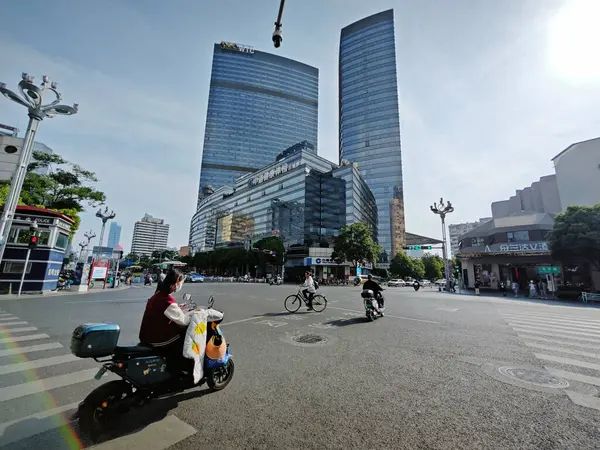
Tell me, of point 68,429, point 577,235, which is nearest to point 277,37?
point 68,429

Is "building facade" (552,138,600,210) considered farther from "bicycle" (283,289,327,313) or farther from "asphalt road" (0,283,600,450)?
"bicycle" (283,289,327,313)

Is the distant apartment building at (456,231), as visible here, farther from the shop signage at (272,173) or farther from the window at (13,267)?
the window at (13,267)

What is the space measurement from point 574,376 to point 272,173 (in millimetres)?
83937

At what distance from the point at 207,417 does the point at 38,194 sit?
37.1 m

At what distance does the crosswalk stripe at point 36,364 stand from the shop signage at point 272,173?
72.5 meters

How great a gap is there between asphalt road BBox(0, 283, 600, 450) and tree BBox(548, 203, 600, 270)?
2351 cm

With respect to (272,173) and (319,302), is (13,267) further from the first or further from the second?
(272,173)

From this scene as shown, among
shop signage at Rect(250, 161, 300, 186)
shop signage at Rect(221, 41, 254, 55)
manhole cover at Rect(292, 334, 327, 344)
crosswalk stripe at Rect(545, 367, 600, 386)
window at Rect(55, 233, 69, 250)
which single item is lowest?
manhole cover at Rect(292, 334, 327, 344)

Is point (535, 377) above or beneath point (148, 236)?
beneath

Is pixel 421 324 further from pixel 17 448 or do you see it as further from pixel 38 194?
pixel 38 194

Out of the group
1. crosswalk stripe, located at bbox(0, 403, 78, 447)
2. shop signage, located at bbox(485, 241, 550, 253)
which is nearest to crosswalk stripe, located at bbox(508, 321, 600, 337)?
crosswalk stripe, located at bbox(0, 403, 78, 447)

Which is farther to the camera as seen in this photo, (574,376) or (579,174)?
(579,174)

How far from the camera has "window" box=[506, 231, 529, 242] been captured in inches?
1364

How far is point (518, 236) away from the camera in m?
35.2
